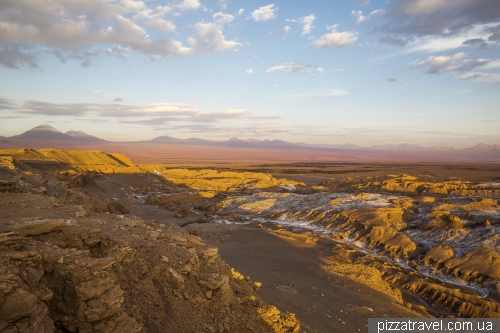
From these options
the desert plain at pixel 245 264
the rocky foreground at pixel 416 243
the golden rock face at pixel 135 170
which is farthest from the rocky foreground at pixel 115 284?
the golden rock face at pixel 135 170

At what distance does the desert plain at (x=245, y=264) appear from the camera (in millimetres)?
4359

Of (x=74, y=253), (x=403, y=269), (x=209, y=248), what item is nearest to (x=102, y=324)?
(x=74, y=253)

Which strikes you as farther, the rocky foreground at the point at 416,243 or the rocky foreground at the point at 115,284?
the rocky foreground at the point at 416,243

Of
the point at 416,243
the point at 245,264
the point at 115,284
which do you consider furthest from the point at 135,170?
the point at 115,284

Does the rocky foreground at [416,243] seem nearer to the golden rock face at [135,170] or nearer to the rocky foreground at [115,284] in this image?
the rocky foreground at [115,284]

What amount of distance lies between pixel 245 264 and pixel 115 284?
839 cm

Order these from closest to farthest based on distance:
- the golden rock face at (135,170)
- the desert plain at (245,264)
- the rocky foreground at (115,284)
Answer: the rocky foreground at (115,284), the desert plain at (245,264), the golden rock face at (135,170)

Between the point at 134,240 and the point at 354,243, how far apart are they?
1393cm

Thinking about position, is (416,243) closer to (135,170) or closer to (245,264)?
(245,264)

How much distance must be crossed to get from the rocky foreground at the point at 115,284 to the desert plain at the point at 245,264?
2cm

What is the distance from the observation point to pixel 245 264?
12805 millimetres

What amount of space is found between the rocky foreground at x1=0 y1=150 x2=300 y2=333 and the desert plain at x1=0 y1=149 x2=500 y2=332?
0.07 feet

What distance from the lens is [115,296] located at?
452 cm

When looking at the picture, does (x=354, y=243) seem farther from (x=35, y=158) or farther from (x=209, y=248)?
(x=35, y=158)
